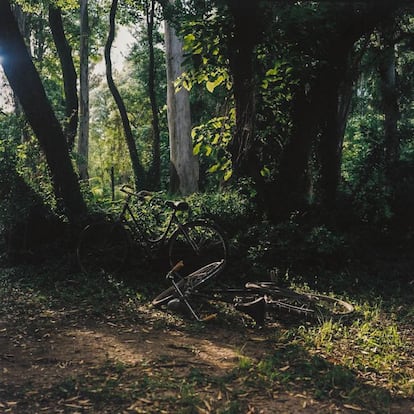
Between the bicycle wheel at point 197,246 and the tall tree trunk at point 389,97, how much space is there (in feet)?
13.5

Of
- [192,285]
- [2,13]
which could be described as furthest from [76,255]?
[2,13]

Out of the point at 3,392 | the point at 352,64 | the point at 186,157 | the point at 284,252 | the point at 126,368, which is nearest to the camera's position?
the point at 3,392

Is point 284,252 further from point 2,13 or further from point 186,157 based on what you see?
Result: point 186,157

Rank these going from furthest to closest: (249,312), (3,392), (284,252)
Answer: (284,252) < (249,312) < (3,392)

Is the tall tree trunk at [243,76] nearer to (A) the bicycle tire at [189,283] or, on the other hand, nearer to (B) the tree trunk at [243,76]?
(B) the tree trunk at [243,76]

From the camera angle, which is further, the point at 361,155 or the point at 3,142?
the point at 361,155

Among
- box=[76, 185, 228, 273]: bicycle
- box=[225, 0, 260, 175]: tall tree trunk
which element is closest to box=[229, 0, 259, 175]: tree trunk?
box=[225, 0, 260, 175]: tall tree trunk

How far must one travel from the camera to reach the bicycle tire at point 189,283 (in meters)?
6.71

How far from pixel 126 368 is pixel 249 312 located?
1815mm

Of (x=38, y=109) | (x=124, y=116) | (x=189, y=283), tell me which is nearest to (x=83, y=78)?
(x=124, y=116)

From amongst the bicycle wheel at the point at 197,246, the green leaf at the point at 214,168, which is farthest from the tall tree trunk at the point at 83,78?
the bicycle wheel at the point at 197,246

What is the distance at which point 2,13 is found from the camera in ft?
27.8

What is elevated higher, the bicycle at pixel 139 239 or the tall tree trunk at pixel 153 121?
the tall tree trunk at pixel 153 121

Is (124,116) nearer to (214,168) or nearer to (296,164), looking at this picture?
(214,168)
